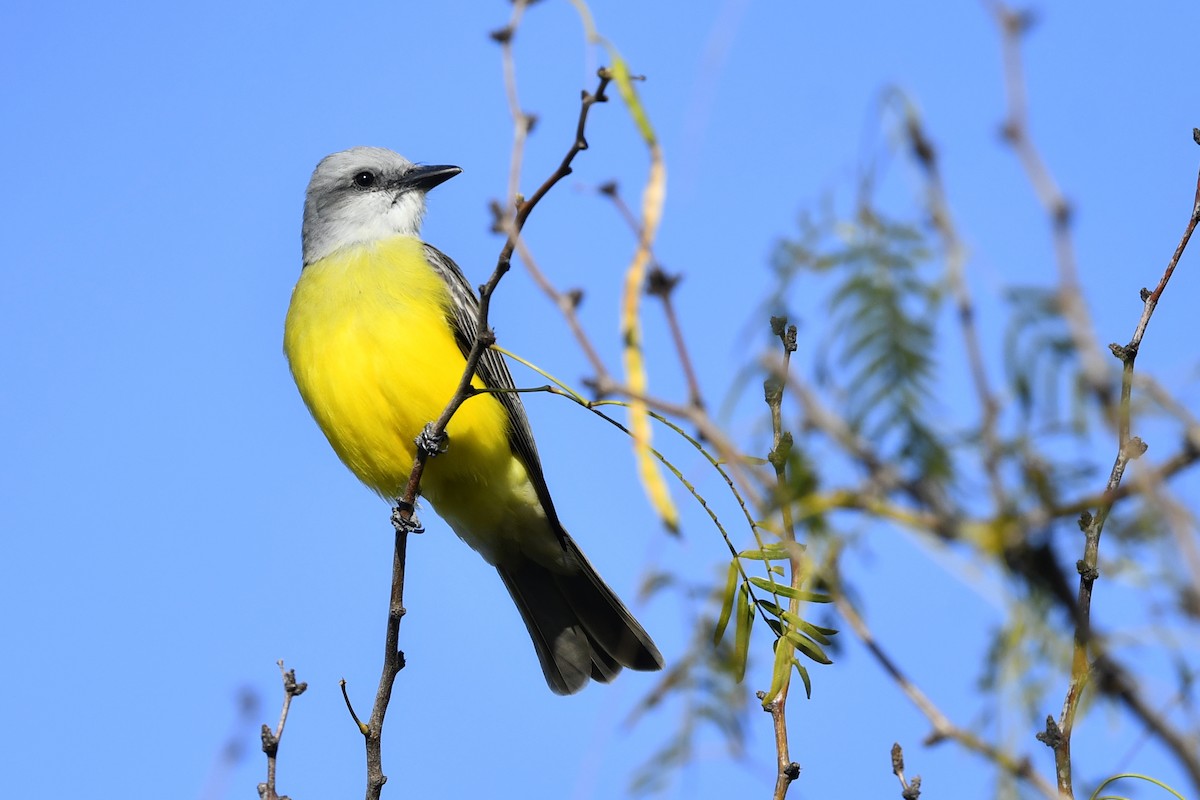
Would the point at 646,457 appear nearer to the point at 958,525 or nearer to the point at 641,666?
the point at 958,525

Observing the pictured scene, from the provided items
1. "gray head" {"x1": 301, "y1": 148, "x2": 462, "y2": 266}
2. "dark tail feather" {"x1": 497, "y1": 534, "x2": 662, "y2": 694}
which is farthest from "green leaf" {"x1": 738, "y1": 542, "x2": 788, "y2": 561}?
"gray head" {"x1": 301, "y1": 148, "x2": 462, "y2": 266}

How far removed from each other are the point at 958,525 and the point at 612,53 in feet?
3.46

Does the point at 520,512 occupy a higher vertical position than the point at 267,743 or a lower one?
higher

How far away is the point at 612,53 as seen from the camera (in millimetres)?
1904

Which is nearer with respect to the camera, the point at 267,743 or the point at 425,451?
the point at 267,743

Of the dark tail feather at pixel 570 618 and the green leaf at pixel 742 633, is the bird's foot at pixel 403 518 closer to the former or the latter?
the dark tail feather at pixel 570 618

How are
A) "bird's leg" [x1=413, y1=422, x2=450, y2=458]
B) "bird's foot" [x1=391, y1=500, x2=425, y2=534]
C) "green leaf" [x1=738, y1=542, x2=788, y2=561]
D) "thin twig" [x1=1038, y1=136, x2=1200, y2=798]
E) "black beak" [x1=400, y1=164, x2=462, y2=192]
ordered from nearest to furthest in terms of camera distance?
"thin twig" [x1=1038, y1=136, x2=1200, y2=798], "green leaf" [x1=738, y1=542, x2=788, y2=561], "bird's leg" [x1=413, y1=422, x2=450, y2=458], "bird's foot" [x1=391, y1=500, x2=425, y2=534], "black beak" [x1=400, y1=164, x2=462, y2=192]

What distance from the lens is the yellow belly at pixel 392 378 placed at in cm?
566

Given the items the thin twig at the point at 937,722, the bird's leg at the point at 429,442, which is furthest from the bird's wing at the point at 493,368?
the thin twig at the point at 937,722

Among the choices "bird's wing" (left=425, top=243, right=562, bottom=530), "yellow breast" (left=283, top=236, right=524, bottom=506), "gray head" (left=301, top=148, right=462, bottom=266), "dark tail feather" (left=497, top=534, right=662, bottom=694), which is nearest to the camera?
"yellow breast" (left=283, top=236, right=524, bottom=506)

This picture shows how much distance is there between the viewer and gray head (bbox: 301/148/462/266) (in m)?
6.82

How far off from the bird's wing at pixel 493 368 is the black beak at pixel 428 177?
25.2 inches

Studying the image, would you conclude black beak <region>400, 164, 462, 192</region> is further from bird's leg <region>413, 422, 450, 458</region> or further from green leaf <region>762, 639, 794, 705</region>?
green leaf <region>762, 639, 794, 705</region>

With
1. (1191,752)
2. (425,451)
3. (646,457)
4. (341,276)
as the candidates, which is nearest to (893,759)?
(646,457)
